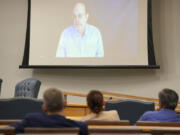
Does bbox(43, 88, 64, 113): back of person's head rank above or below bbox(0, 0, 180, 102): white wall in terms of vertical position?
below

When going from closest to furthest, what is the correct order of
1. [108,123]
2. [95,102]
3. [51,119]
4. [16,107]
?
[51,119] → [108,123] → [95,102] → [16,107]

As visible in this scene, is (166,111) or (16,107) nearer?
(166,111)

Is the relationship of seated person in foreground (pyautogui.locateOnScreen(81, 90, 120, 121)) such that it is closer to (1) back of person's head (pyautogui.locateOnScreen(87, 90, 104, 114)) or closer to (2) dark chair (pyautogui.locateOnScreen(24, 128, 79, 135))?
(1) back of person's head (pyautogui.locateOnScreen(87, 90, 104, 114))

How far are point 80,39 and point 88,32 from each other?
24 cm

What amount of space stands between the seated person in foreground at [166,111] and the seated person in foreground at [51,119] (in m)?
0.95

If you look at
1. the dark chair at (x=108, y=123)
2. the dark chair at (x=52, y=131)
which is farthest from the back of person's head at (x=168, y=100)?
the dark chair at (x=52, y=131)

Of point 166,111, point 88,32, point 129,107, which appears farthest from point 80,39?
point 166,111

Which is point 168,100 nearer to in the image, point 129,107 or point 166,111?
point 166,111

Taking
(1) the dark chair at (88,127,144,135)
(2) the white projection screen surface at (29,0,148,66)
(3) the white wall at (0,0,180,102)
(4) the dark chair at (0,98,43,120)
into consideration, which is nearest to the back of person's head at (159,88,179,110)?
(1) the dark chair at (88,127,144,135)

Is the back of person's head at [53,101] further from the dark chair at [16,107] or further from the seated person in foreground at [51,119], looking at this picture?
the dark chair at [16,107]

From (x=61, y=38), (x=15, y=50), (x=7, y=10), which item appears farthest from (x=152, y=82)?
(x=7, y=10)

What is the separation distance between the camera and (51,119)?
6.88 feet

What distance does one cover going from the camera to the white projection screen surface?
21.2 ft

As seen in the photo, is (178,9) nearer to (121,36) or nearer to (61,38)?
(121,36)
